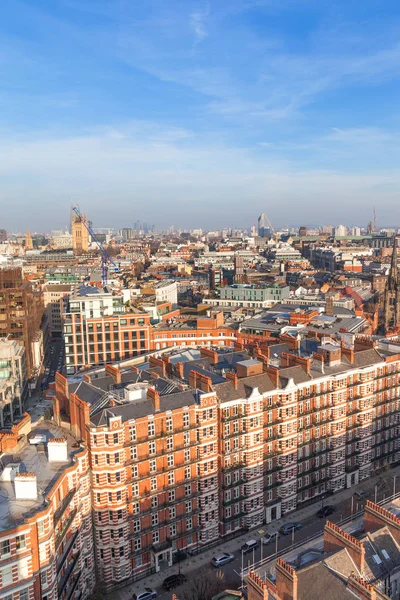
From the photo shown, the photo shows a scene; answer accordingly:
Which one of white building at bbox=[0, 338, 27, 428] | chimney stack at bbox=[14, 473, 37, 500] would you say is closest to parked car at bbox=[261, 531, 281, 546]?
chimney stack at bbox=[14, 473, 37, 500]

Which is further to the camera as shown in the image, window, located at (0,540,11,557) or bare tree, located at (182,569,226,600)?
bare tree, located at (182,569,226,600)

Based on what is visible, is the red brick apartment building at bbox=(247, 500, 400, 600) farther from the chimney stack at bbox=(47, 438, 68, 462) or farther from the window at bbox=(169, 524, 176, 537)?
the window at bbox=(169, 524, 176, 537)

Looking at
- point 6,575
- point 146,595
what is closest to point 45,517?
point 6,575

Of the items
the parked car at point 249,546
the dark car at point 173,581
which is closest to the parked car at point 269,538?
the parked car at point 249,546

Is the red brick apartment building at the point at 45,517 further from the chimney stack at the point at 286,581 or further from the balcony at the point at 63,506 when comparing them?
the chimney stack at the point at 286,581

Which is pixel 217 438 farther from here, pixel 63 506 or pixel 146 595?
pixel 63 506

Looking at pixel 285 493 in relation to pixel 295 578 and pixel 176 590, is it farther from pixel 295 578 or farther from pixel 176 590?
pixel 295 578

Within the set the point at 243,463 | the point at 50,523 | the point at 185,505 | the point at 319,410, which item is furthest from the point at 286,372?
the point at 50,523
